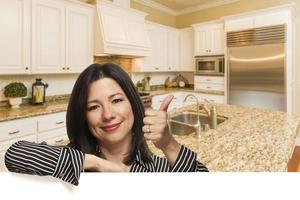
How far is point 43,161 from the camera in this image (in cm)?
43

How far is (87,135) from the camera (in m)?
0.79

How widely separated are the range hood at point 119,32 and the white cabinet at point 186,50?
50.8 inches

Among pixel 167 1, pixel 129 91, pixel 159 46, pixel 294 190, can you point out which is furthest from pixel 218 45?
pixel 294 190

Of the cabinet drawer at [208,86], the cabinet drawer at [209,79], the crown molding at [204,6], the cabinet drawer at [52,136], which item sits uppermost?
the crown molding at [204,6]

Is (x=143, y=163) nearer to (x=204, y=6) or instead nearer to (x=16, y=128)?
(x=16, y=128)

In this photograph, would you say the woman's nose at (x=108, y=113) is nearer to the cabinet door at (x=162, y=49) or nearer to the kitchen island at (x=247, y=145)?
the kitchen island at (x=247, y=145)

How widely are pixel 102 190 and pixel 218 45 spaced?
4462 millimetres

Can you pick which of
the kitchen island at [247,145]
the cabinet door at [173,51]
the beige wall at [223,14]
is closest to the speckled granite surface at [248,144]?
the kitchen island at [247,145]

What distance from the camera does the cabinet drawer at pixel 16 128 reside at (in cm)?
213

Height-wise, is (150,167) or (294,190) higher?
(294,190)

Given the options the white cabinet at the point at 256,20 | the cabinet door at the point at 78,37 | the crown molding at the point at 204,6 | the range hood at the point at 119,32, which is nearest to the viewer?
the cabinet door at the point at 78,37

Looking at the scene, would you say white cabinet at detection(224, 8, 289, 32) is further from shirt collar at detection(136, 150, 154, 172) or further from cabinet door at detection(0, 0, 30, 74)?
shirt collar at detection(136, 150, 154, 172)

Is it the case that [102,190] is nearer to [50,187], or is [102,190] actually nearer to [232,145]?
[50,187]

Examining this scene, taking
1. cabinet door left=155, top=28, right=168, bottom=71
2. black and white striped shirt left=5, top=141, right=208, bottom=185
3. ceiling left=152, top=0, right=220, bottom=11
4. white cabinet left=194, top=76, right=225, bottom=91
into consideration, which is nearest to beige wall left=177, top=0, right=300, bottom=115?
ceiling left=152, top=0, right=220, bottom=11
